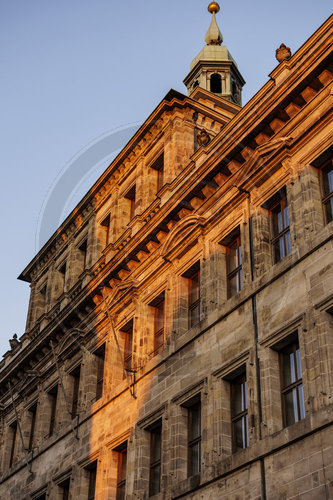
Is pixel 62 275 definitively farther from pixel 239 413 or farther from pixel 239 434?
pixel 239 434

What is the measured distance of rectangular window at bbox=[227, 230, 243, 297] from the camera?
2316cm

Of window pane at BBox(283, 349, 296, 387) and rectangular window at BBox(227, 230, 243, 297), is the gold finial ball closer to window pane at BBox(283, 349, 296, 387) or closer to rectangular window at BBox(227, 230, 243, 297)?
rectangular window at BBox(227, 230, 243, 297)

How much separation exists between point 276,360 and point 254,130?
6.95 metres

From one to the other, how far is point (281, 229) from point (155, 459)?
774 centimetres

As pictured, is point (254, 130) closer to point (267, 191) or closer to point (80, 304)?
point (267, 191)

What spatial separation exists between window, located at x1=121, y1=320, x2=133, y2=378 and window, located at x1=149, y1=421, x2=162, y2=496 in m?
3.34

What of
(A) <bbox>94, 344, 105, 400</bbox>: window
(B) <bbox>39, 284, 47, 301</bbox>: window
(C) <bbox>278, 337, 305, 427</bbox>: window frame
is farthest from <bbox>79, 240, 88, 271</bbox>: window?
(C) <bbox>278, 337, 305, 427</bbox>: window frame

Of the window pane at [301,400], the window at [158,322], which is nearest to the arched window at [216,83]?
the window at [158,322]

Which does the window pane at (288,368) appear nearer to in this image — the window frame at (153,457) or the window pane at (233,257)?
the window pane at (233,257)

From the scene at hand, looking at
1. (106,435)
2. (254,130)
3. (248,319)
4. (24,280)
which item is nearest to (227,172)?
(254,130)

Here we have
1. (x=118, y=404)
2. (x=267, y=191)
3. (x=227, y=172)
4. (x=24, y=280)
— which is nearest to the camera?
(x=267, y=191)

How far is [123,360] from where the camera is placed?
26.6 metres

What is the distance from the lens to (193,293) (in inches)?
987

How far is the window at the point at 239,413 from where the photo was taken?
20172 mm
